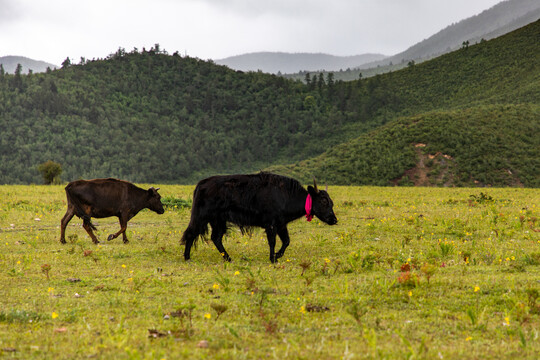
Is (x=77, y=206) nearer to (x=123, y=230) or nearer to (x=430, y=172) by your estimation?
(x=123, y=230)

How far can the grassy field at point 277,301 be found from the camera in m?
5.32

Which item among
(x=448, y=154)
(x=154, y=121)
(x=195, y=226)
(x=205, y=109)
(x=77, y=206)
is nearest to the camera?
(x=195, y=226)

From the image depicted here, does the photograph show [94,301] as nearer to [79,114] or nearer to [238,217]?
[238,217]

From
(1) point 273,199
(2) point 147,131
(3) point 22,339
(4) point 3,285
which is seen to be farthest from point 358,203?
(2) point 147,131

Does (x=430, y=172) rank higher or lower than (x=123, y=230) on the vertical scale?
lower

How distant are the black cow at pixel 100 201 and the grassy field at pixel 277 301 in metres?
0.79

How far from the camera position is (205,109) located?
150000 millimetres

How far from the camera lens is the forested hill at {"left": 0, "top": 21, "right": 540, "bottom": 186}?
11312 centimetres

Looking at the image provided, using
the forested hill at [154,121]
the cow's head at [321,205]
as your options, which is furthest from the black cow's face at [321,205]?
the forested hill at [154,121]

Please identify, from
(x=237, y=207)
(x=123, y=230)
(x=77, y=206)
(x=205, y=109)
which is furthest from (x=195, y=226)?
(x=205, y=109)

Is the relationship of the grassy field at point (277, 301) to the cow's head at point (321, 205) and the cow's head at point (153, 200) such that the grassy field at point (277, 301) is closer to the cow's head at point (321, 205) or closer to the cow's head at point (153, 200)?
the cow's head at point (321, 205)

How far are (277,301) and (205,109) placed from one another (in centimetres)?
14647

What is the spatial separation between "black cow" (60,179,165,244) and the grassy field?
0.79 meters

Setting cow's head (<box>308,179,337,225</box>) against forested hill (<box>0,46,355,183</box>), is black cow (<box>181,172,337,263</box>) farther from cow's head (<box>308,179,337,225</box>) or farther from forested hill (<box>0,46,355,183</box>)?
forested hill (<box>0,46,355,183</box>)
